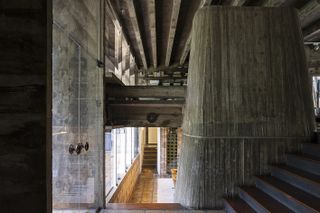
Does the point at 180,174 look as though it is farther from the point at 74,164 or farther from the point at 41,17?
the point at 41,17

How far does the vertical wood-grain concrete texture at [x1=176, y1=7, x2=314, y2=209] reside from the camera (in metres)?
3.38

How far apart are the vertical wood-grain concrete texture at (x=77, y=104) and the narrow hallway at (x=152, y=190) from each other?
4.07m

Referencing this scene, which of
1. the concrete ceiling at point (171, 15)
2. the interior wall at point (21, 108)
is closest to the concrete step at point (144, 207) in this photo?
the interior wall at point (21, 108)

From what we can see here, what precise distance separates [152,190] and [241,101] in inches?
251

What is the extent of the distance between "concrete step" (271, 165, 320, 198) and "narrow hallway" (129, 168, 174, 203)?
418cm

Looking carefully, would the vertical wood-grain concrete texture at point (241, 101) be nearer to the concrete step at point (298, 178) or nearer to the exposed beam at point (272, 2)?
the concrete step at point (298, 178)

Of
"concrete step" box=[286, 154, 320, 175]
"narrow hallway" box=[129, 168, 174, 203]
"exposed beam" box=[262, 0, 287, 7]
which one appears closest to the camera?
"concrete step" box=[286, 154, 320, 175]

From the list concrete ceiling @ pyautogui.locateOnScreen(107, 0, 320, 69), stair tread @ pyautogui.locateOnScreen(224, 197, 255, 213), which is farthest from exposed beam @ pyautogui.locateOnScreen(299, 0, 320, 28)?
stair tread @ pyautogui.locateOnScreen(224, 197, 255, 213)

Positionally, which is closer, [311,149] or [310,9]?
[311,149]

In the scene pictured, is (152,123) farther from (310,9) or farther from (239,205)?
(310,9)

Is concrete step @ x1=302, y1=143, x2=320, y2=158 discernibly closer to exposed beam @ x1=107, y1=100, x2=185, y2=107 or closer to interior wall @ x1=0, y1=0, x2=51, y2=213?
exposed beam @ x1=107, y1=100, x2=185, y2=107

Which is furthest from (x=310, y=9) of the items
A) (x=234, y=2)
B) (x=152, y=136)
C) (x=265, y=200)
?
(x=152, y=136)

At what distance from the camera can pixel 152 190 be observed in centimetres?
896

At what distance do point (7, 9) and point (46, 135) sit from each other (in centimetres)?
70
